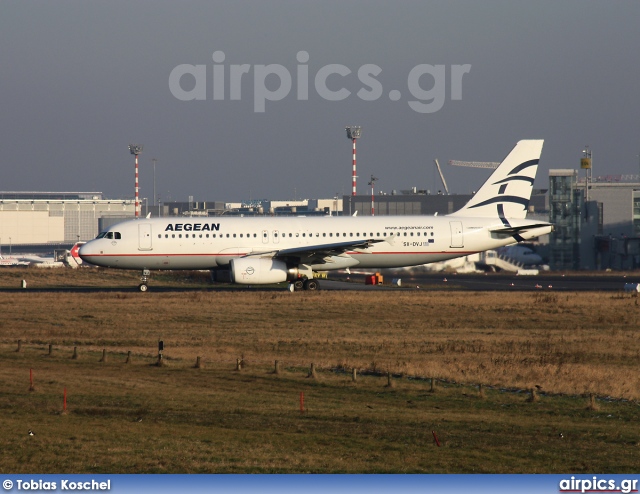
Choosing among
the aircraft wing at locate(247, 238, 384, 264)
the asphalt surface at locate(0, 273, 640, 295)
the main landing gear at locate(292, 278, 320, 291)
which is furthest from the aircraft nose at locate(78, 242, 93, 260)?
the main landing gear at locate(292, 278, 320, 291)

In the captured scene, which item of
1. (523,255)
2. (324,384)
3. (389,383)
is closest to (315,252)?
(324,384)

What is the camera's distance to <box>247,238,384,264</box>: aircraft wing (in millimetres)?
51938

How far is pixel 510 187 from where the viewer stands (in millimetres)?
57719

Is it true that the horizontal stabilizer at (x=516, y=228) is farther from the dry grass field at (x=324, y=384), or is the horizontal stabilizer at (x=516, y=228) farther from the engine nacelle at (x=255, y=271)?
the engine nacelle at (x=255, y=271)

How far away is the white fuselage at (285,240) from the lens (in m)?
54.7

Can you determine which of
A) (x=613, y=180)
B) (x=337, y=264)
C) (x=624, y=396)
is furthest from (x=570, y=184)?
(x=624, y=396)

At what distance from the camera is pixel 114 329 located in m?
39.5

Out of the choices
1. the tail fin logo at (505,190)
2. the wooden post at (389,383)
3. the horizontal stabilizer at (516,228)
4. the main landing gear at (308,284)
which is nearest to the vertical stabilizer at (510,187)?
the tail fin logo at (505,190)

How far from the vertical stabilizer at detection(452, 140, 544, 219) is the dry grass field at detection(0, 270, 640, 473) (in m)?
8.26

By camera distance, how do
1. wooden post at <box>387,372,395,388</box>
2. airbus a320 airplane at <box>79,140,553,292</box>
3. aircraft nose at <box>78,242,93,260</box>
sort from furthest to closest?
aircraft nose at <box>78,242,93,260</box>, airbus a320 airplane at <box>79,140,553,292</box>, wooden post at <box>387,372,395,388</box>

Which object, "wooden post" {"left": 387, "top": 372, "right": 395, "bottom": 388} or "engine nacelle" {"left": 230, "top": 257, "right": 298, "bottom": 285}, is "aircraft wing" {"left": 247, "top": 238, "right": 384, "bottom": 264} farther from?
"wooden post" {"left": 387, "top": 372, "right": 395, "bottom": 388}

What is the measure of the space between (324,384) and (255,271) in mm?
26331

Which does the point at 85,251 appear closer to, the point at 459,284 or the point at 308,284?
the point at 308,284

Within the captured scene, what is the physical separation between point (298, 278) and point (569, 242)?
182 feet
